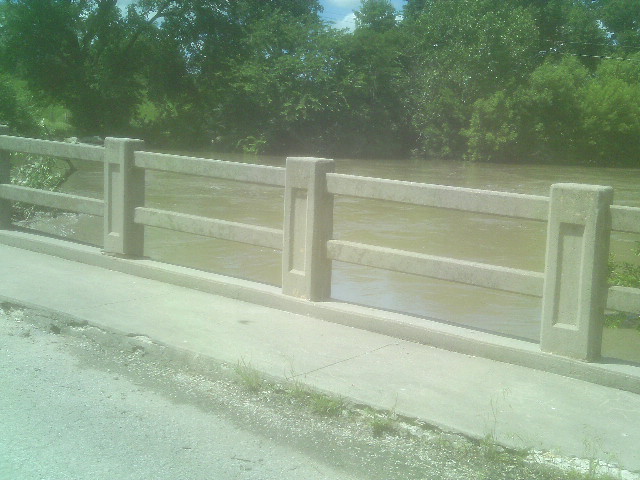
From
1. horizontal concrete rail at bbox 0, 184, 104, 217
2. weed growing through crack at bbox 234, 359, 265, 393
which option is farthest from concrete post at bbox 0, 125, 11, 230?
weed growing through crack at bbox 234, 359, 265, 393

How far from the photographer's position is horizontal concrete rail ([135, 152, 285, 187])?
316 inches

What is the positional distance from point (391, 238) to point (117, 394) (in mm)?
10898

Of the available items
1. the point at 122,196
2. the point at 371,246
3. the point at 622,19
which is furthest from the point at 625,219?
the point at 622,19

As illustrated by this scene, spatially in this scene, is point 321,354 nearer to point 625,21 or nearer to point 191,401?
point 191,401

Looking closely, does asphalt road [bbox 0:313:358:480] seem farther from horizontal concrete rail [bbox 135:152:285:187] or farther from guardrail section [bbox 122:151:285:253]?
horizontal concrete rail [bbox 135:152:285:187]

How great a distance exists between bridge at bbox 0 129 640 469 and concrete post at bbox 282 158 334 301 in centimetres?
1

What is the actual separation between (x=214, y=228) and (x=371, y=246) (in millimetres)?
1901

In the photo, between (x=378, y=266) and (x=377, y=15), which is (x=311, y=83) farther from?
(x=378, y=266)

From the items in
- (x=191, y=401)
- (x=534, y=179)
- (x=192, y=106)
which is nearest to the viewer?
(x=191, y=401)

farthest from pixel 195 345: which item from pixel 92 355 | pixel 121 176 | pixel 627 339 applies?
pixel 627 339

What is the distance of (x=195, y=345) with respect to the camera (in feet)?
22.1

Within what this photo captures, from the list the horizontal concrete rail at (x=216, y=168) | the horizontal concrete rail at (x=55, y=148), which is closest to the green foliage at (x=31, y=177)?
the horizontal concrete rail at (x=55, y=148)

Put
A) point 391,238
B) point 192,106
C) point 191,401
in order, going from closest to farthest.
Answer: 1. point 191,401
2. point 391,238
3. point 192,106

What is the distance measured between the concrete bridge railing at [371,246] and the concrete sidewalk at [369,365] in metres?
0.46
